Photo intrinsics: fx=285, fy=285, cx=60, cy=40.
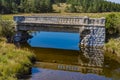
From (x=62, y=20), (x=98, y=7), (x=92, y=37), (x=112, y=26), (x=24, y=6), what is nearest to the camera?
(x=112, y=26)

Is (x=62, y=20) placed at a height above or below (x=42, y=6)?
above

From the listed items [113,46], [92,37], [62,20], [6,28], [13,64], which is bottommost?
[113,46]

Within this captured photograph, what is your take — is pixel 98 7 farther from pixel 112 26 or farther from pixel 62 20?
pixel 112 26

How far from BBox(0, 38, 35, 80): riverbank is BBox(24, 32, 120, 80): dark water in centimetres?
108

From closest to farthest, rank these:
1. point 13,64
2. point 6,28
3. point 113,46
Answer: point 13,64 < point 113,46 < point 6,28

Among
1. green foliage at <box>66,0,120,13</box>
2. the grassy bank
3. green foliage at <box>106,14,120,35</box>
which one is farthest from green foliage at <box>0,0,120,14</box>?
the grassy bank

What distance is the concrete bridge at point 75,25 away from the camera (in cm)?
4359

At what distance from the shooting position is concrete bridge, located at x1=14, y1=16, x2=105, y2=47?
43.6 metres

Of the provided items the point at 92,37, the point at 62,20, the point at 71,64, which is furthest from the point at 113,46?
the point at 62,20

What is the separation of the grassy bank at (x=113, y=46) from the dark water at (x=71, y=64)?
3.39ft

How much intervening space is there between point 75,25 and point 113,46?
7546 mm

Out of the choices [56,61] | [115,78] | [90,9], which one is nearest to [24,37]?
[56,61]

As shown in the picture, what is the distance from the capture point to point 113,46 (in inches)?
1582

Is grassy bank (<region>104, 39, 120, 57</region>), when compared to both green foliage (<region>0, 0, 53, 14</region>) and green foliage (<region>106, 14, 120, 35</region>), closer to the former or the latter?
green foliage (<region>106, 14, 120, 35</region>)
